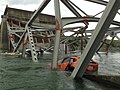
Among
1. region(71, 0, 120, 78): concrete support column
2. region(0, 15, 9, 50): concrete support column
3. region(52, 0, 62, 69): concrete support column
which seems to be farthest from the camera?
region(0, 15, 9, 50): concrete support column

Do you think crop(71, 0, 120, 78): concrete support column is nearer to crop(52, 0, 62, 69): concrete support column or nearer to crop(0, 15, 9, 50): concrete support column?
crop(52, 0, 62, 69): concrete support column

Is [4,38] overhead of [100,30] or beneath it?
beneath

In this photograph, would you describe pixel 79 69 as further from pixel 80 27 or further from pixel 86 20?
pixel 80 27

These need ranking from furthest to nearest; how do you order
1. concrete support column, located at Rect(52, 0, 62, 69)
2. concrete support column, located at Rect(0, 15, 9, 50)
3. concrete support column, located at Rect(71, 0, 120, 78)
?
concrete support column, located at Rect(0, 15, 9, 50)
concrete support column, located at Rect(52, 0, 62, 69)
concrete support column, located at Rect(71, 0, 120, 78)

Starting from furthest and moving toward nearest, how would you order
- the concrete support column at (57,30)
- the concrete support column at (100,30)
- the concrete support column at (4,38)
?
the concrete support column at (4,38) < the concrete support column at (57,30) < the concrete support column at (100,30)

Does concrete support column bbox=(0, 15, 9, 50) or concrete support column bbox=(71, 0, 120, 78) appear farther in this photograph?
concrete support column bbox=(0, 15, 9, 50)

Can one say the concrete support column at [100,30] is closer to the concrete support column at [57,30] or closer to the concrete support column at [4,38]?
the concrete support column at [57,30]

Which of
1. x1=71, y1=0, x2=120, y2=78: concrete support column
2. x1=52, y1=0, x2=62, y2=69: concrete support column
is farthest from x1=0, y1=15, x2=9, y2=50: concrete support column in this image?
x1=71, y1=0, x2=120, y2=78: concrete support column

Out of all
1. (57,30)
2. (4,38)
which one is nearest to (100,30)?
(57,30)

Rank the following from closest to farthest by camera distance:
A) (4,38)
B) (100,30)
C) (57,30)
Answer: (100,30), (57,30), (4,38)

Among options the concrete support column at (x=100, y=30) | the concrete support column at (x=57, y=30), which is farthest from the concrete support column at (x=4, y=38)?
the concrete support column at (x=100, y=30)

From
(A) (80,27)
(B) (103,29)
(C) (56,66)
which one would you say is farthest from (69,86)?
Answer: (A) (80,27)

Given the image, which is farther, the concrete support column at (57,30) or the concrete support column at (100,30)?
the concrete support column at (57,30)

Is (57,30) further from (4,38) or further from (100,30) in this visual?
(4,38)
